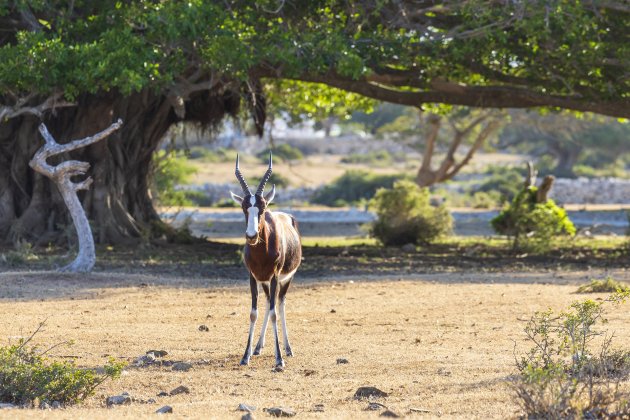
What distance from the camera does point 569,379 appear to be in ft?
26.3

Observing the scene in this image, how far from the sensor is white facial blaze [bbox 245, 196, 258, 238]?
982cm

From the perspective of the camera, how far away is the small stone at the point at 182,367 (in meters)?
10.2

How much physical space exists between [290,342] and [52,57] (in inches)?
317

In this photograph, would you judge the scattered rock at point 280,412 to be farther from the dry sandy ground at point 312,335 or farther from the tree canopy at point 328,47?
the tree canopy at point 328,47

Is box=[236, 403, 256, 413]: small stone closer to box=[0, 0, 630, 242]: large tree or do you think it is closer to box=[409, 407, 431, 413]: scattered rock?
box=[409, 407, 431, 413]: scattered rock

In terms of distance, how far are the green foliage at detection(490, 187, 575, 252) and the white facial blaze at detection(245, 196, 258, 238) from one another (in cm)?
1498

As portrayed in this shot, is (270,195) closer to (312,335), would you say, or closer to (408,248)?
(312,335)

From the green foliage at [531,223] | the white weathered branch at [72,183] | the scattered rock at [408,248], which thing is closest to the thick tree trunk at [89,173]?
the white weathered branch at [72,183]

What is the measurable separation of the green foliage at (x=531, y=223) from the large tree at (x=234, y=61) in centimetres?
266

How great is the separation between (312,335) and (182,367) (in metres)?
2.43

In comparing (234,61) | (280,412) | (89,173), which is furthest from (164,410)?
(89,173)

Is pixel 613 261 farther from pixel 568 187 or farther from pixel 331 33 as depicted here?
pixel 568 187

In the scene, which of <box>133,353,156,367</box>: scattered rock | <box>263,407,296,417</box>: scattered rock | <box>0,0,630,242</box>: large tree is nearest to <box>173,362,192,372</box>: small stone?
<box>133,353,156,367</box>: scattered rock

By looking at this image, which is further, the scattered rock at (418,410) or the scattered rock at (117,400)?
the scattered rock at (117,400)
